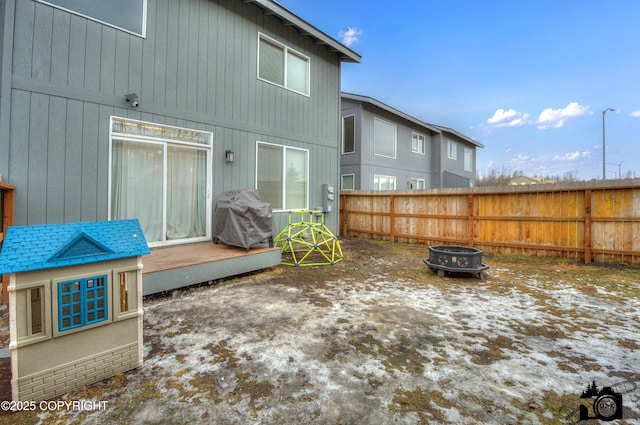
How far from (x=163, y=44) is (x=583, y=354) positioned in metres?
6.96

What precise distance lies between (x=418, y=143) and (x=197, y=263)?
46.7 ft

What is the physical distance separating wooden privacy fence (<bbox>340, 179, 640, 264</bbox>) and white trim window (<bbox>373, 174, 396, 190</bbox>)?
12.0ft

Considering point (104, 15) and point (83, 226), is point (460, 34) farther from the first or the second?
point (83, 226)

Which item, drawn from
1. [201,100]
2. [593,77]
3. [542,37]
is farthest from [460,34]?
[201,100]

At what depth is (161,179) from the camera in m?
4.99

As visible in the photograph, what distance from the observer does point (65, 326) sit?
186cm

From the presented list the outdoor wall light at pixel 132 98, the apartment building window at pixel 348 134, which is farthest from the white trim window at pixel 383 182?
the outdoor wall light at pixel 132 98

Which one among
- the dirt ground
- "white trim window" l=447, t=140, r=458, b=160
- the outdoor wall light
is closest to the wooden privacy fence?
the dirt ground

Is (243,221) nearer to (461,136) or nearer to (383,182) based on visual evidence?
(383,182)

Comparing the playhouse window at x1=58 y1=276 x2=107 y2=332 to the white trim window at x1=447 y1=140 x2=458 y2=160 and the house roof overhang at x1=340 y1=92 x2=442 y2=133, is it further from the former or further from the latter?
the white trim window at x1=447 y1=140 x2=458 y2=160

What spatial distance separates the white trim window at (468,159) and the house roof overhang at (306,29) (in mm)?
14132

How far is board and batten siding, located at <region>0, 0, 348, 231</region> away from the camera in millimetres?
3775

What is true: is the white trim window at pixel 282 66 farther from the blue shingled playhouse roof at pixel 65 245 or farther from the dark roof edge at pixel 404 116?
the blue shingled playhouse roof at pixel 65 245

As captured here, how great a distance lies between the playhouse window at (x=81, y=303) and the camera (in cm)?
186
